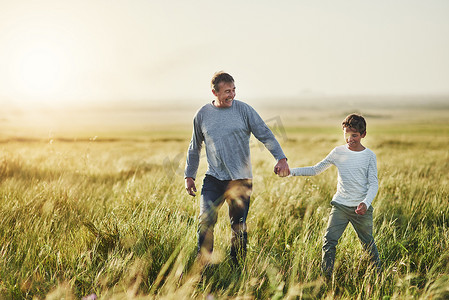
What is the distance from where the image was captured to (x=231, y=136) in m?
3.62

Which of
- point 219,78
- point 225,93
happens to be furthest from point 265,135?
point 219,78

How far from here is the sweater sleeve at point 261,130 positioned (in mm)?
3676

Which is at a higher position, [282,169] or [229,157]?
[229,157]

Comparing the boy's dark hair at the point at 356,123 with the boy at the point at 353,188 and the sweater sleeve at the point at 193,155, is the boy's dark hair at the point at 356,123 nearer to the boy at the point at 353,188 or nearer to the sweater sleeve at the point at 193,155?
the boy at the point at 353,188

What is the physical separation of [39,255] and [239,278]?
167 cm

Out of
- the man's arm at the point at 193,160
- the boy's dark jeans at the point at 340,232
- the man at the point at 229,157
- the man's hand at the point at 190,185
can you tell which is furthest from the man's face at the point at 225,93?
the boy's dark jeans at the point at 340,232

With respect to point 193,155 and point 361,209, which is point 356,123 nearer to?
point 361,209

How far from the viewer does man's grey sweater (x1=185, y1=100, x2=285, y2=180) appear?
362 centimetres

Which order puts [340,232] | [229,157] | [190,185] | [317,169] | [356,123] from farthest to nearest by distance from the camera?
[190,185], [229,157], [317,169], [340,232], [356,123]

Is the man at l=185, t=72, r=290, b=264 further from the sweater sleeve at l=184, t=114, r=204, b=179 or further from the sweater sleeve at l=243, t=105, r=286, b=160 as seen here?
the sweater sleeve at l=184, t=114, r=204, b=179

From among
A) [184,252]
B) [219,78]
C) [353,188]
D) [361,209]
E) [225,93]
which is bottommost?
[184,252]

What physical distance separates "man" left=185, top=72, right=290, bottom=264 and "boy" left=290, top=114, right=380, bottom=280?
541 millimetres

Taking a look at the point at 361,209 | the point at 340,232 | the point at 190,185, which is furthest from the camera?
the point at 190,185

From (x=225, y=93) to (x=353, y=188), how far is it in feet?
4.68
